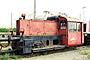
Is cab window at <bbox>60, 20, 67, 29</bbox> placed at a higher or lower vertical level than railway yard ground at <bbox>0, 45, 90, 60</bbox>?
higher

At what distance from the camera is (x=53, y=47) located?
844 cm

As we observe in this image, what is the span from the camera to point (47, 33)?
916cm

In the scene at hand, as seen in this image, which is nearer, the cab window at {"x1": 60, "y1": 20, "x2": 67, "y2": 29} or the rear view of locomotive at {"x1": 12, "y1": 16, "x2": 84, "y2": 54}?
the rear view of locomotive at {"x1": 12, "y1": 16, "x2": 84, "y2": 54}

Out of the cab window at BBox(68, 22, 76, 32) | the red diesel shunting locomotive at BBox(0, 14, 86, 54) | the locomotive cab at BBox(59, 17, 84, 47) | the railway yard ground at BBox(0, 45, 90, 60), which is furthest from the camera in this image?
the cab window at BBox(68, 22, 76, 32)

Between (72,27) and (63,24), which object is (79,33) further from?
(63,24)

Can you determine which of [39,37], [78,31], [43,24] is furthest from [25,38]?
[78,31]

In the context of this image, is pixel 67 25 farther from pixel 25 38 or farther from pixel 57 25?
pixel 25 38

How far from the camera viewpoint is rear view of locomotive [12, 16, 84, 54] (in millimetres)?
7662

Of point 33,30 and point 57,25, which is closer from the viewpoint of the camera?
point 33,30

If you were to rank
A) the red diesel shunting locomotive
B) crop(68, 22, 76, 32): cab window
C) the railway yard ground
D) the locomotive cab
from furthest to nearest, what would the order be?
crop(68, 22, 76, 32): cab window
the locomotive cab
the red diesel shunting locomotive
the railway yard ground

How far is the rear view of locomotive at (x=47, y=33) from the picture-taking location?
7662mm

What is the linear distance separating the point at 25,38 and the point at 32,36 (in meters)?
0.53

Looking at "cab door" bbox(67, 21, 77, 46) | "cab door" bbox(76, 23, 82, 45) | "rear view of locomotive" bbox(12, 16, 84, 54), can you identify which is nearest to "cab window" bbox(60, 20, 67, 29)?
"rear view of locomotive" bbox(12, 16, 84, 54)

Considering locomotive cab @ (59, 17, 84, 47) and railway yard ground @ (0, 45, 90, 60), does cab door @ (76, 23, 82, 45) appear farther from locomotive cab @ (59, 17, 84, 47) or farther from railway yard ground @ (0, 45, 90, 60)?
railway yard ground @ (0, 45, 90, 60)
